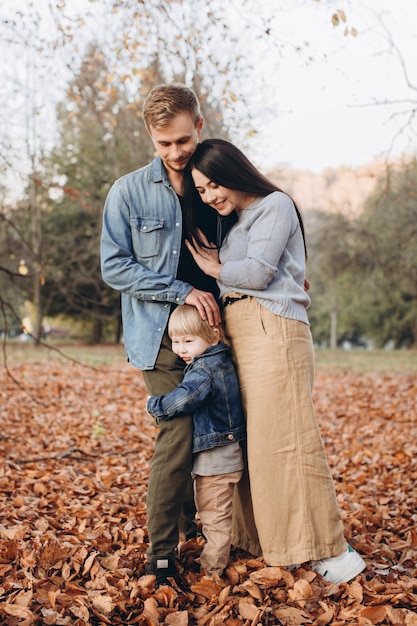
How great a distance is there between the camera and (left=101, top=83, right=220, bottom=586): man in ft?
9.63

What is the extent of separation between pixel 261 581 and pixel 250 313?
Result: 128 cm

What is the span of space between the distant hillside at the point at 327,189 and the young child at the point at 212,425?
14788mm

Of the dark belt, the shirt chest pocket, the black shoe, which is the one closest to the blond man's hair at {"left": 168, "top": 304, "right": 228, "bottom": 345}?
the dark belt

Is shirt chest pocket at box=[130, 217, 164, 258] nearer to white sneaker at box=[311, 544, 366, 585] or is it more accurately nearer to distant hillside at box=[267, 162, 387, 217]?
white sneaker at box=[311, 544, 366, 585]

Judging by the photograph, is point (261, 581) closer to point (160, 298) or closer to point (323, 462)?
point (323, 462)

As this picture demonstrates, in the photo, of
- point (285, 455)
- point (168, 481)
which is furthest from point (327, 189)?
point (168, 481)

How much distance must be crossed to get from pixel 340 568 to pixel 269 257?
1536 millimetres

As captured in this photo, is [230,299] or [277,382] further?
[230,299]

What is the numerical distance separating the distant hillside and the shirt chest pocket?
47.8 ft

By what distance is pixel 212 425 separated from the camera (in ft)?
9.68

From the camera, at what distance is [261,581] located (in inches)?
114

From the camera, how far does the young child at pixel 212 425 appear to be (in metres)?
2.94

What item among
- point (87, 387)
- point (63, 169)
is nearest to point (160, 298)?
point (87, 387)

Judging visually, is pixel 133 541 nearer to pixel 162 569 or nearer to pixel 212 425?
pixel 162 569
